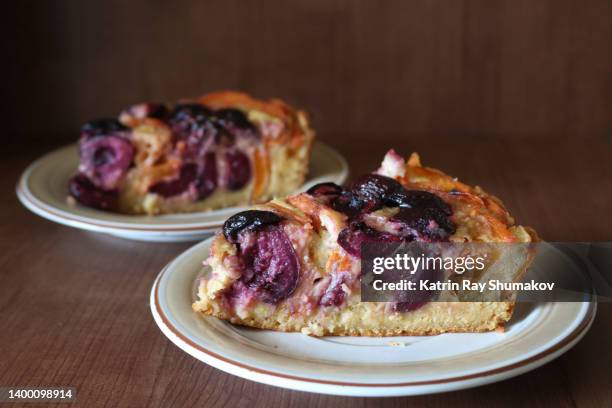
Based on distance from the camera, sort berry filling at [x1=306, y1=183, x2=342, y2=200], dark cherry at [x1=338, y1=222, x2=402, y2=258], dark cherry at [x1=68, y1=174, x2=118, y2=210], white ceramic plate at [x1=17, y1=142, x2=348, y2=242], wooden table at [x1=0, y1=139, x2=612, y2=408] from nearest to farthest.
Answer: wooden table at [x1=0, y1=139, x2=612, y2=408] < dark cherry at [x1=338, y1=222, x2=402, y2=258] < berry filling at [x1=306, y1=183, x2=342, y2=200] < white ceramic plate at [x1=17, y1=142, x2=348, y2=242] < dark cherry at [x1=68, y1=174, x2=118, y2=210]

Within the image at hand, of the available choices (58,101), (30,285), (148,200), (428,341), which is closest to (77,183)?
(148,200)

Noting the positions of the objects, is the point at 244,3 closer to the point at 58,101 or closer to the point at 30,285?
the point at 58,101

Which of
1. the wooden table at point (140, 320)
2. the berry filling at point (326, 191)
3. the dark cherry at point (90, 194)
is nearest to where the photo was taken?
the wooden table at point (140, 320)

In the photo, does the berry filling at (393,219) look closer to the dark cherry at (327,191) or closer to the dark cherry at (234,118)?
the dark cherry at (327,191)

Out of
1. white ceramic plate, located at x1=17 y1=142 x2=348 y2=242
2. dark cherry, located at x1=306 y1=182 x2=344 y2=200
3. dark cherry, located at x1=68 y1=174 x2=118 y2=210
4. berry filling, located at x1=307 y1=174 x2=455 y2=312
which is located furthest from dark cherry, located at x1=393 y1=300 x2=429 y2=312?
dark cherry, located at x1=68 y1=174 x2=118 y2=210

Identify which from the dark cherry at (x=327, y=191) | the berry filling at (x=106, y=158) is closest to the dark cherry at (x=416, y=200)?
the dark cherry at (x=327, y=191)

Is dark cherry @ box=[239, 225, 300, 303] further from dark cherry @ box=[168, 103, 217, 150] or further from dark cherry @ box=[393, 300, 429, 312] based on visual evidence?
dark cherry @ box=[168, 103, 217, 150]
